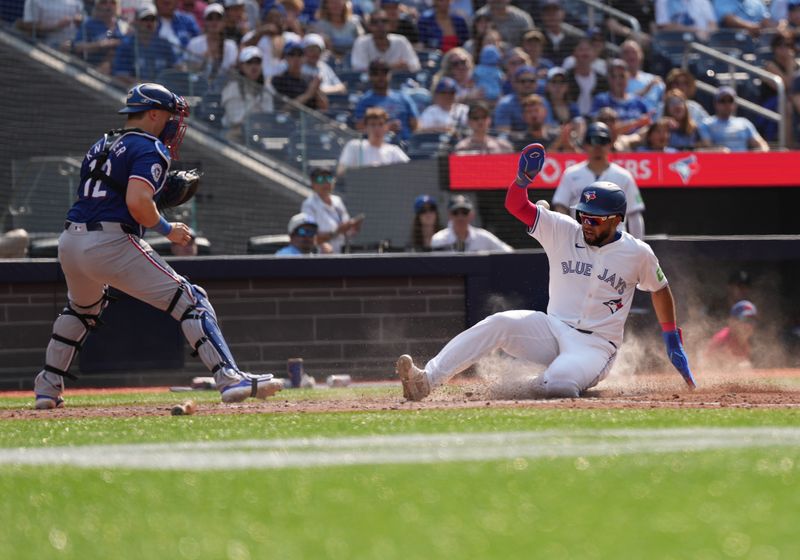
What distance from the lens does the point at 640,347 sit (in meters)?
11.8

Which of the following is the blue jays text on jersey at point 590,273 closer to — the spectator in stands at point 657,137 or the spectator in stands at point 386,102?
the spectator in stands at point 657,137

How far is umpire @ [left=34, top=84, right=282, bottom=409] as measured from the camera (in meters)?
7.15

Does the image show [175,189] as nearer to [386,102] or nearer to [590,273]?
[590,273]

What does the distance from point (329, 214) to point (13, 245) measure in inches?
118

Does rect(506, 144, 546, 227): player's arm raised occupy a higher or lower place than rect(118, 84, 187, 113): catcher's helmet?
lower

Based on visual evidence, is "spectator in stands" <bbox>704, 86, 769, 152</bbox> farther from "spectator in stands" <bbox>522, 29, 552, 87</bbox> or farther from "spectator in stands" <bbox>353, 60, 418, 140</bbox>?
"spectator in stands" <bbox>353, 60, 418, 140</bbox>

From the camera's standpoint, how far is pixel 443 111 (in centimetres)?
1416

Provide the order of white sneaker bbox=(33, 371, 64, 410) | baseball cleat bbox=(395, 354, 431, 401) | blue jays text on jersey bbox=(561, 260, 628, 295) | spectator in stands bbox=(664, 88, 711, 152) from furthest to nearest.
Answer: spectator in stands bbox=(664, 88, 711, 152)
white sneaker bbox=(33, 371, 64, 410)
blue jays text on jersey bbox=(561, 260, 628, 295)
baseball cleat bbox=(395, 354, 431, 401)

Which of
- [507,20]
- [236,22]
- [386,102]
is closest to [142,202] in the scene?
[386,102]

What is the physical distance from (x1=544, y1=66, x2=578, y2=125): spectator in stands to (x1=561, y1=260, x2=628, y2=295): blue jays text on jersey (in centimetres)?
727

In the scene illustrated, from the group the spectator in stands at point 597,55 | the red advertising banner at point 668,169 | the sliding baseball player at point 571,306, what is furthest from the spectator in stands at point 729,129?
the sliding baseball player at point 571,306

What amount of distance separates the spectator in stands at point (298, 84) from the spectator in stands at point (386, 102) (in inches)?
18.6

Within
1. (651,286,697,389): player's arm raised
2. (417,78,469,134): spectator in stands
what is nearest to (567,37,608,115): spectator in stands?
(417,78,469,134): spectator in stands

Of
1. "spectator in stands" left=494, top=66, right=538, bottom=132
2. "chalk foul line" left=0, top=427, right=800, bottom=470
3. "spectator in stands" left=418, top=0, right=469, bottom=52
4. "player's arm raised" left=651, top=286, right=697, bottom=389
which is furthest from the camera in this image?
"spectator in stands" left=418, top=0, right=469, bottom=52
